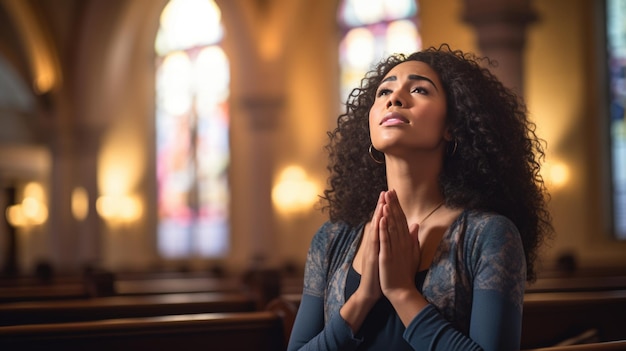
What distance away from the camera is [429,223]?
6.86ft

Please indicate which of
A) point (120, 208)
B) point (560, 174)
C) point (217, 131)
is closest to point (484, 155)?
point (560, 174)

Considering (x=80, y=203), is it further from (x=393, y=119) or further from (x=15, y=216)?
(x=393, y=119)

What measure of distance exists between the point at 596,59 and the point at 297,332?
30.2 ft

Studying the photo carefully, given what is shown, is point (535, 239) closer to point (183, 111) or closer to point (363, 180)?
point (363, 180)

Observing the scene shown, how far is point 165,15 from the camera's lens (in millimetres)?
16891

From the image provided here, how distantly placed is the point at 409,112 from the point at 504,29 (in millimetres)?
6672

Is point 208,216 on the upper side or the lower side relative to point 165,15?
lower

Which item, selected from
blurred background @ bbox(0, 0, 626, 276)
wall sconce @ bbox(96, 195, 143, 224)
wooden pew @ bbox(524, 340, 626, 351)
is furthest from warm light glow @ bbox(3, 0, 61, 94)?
wooden pew @ bbox(524, 340, 626, 351)

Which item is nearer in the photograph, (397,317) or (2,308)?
(397,317)

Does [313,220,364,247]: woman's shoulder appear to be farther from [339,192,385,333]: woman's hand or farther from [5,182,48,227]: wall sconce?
[5,182,48,227]: wall sconce

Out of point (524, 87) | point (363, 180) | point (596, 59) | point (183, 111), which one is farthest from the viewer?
point (183, 111)

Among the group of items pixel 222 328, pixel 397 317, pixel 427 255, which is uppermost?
pixel 427 255

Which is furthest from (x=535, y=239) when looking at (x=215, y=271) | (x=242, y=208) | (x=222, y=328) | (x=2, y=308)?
(x=242, y=208)

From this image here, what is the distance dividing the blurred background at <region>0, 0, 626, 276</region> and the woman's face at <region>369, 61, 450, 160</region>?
5.90 meters
